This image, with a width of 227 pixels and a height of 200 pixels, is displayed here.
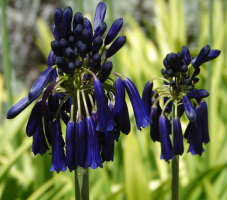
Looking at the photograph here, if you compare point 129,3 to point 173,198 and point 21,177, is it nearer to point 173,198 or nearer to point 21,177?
point 21,177

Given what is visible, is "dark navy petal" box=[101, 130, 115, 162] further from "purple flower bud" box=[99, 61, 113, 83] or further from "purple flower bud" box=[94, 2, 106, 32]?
"purple flower bud" box=[94, 2, 106, 32]

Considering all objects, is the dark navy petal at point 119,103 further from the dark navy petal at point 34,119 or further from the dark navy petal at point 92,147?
the dark navy petal at point 34,119

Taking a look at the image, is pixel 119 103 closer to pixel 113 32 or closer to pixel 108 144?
A: pixel 108 144

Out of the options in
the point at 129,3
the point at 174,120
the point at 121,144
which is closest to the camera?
the point at 174,120

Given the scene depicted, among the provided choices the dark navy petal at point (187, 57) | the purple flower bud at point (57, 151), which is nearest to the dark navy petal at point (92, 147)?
the purple flower bud at point (57, 151)

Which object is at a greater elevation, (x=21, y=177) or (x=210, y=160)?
(x=21, y=177)

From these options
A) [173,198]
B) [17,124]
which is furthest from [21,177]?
[173,198]
